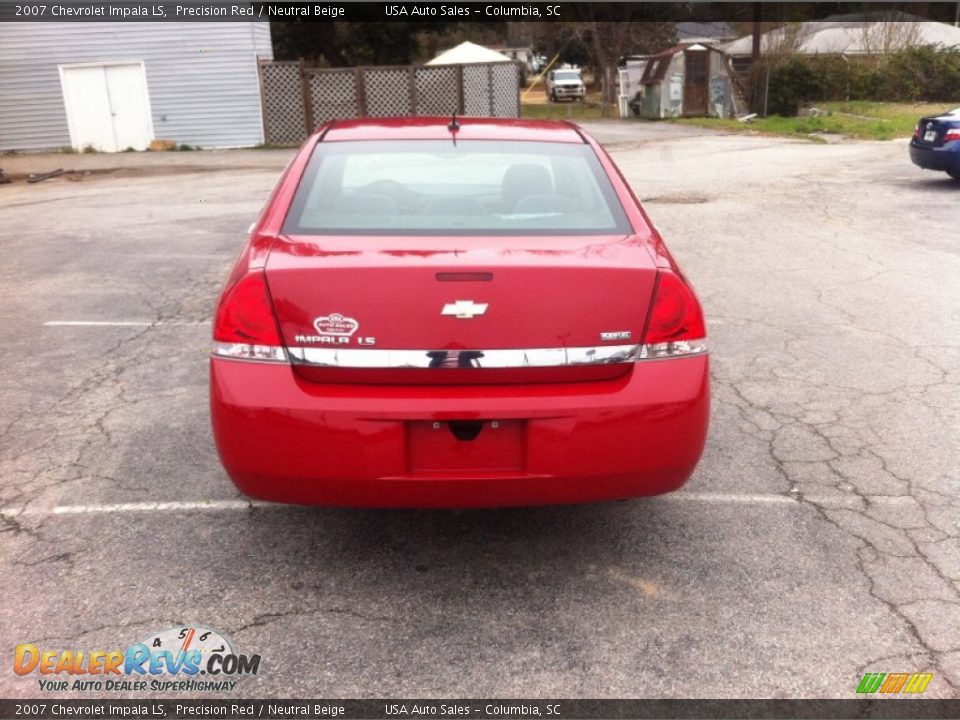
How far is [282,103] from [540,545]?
23.3 meters

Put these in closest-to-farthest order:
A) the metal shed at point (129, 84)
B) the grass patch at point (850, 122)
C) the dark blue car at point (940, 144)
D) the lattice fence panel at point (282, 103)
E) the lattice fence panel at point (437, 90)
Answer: the dark blue car at point (940, 144) → the grass patch at point (850, 122) → the metal shed at point (129, 84) → the lattice fence panel at point (282, 103) → the lattice fence panel at point (437, 90)

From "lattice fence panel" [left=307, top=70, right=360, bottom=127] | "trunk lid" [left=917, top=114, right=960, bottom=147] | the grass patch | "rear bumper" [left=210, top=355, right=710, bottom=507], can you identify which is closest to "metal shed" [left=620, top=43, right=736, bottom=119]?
the grass patch

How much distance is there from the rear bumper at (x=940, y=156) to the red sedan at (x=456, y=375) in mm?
11798

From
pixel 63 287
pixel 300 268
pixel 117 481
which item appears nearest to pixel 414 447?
pixel 300 268

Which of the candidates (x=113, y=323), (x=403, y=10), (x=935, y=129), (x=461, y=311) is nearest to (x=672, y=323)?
(x=461, y=311)

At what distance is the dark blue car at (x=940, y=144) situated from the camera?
1291 centimetres

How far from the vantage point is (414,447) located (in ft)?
9.52

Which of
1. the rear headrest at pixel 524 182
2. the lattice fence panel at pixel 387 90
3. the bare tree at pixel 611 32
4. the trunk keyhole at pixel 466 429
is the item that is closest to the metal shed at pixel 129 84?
the lattice fence panel at pixel 387 90

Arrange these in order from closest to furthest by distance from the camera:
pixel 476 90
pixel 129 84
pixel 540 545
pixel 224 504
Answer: pixel 540 545 < pixel 224 504 < pixel 129 84 < pixel 476 90

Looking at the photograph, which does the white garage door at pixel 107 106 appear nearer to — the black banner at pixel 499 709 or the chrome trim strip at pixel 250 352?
the chrome trim strip at pixel 250 352

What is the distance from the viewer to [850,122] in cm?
2497

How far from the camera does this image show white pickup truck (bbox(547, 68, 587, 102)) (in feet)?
156

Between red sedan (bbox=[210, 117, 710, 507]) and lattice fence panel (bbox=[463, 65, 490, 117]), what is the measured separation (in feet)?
76.8

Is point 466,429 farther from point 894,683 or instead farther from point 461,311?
point 894,683
